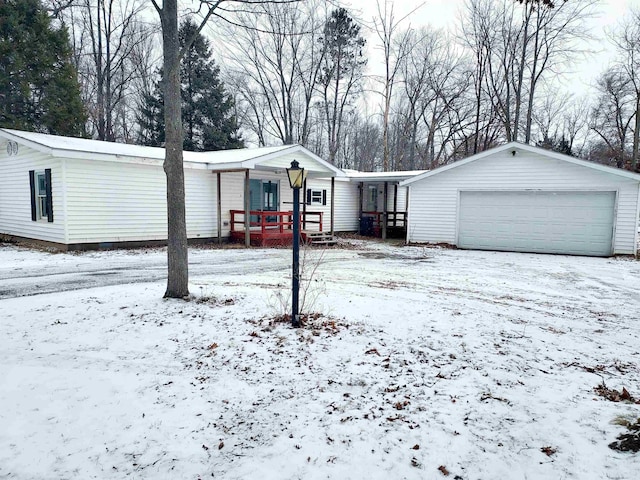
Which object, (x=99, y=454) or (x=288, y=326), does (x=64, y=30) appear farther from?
(x=99, y=454)

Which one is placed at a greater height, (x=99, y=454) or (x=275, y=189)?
(x=275, y=189)

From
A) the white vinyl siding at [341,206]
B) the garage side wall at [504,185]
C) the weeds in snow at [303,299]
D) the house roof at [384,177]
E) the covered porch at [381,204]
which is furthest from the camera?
the white vinyl siding at [341,206]

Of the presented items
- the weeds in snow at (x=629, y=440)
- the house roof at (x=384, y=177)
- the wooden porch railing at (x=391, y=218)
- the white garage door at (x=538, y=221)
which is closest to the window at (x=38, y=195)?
the house roof at (x=384, y=177)

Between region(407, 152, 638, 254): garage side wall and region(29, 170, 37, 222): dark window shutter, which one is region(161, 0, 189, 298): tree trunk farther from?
region(407, 152, 638, 254): garage side wall

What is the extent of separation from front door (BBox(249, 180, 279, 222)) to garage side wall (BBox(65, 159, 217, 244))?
2.35 m

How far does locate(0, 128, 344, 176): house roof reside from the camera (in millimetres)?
11000

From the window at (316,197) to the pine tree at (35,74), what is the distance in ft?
38.8

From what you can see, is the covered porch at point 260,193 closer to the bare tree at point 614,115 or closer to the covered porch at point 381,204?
the covered porch at point 381,204

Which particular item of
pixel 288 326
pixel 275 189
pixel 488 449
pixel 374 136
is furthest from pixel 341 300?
pixel 374 136

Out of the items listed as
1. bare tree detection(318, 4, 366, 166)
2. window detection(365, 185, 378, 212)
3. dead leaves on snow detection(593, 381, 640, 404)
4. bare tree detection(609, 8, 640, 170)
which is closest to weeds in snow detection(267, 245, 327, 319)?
dead leaves on snow detection(593, 381, 640, 404)

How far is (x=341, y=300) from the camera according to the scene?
609 centimetres

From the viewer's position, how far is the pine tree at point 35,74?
60.2 ft

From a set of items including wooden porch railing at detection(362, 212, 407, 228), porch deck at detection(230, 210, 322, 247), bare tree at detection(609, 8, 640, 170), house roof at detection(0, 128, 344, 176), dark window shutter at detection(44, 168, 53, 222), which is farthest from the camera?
bare tree at detection(609, 8, 640, 170)

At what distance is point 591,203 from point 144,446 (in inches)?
544
